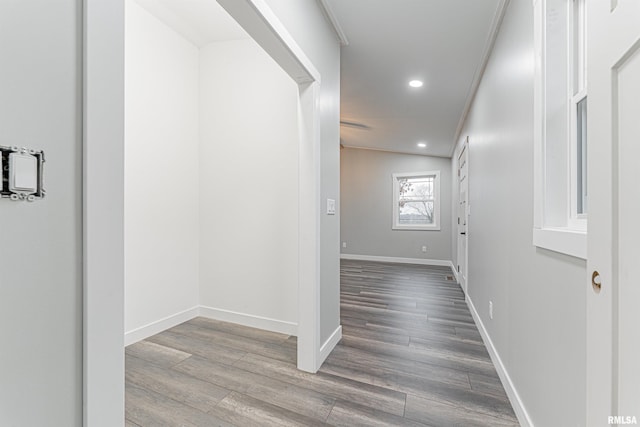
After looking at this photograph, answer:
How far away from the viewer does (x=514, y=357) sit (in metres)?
1.64

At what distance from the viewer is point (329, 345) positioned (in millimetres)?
2191

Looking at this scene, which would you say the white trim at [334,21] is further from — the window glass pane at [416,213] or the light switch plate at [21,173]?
the window glass pane at [416,213]

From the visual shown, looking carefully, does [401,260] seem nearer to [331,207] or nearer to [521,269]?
[331,207]

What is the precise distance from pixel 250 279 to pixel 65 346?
222 centimetres

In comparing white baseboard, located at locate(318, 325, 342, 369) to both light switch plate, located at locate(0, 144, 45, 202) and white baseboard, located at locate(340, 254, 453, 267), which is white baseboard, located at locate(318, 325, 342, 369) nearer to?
light switch plate, located at locate(0, 144, 45, 202)

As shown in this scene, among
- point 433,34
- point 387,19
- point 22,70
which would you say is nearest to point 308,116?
point 387,19

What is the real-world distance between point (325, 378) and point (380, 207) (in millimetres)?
5530

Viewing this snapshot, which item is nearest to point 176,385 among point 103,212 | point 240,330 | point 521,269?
point 240,330

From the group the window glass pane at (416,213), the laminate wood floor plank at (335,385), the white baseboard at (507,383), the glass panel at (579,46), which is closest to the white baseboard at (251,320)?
the laminate wood floor plank at (335,385)

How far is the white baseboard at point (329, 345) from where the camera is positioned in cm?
203

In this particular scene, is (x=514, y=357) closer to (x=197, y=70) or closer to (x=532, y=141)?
(x=532, y=141)

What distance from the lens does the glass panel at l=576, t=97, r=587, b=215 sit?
1.17m

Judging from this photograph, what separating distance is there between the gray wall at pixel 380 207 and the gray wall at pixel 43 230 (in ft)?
21.8

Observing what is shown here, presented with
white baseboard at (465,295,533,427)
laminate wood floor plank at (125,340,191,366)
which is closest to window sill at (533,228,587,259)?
white baseboard at (465,295,533,427)
